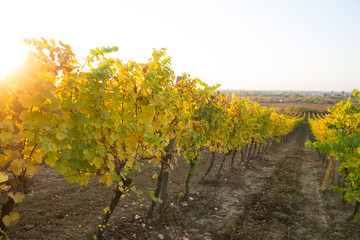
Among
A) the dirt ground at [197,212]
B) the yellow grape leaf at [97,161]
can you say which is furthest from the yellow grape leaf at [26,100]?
the dirt ground at [197,212]

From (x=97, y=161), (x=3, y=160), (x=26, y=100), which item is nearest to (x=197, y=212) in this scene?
(x=97, y=161)

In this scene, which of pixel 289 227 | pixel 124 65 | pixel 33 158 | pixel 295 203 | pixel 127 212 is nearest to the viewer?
pixel 33 158

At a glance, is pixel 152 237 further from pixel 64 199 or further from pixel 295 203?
pixel 295 203

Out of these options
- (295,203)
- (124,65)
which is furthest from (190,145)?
(295,203)

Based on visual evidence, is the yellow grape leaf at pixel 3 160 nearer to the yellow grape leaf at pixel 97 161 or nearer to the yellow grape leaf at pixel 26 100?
the yellow grape leaf at pixel 26 100

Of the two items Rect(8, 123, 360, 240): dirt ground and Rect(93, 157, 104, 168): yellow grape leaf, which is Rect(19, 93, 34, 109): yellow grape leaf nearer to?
Rect(93, 157, 104, 168): yellow grape leaf

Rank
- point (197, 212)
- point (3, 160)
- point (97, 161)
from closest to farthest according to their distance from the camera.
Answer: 1. point (3, 160)
2. point (97, 161)
3. point (197, 212)

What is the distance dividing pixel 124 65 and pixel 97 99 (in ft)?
2.97

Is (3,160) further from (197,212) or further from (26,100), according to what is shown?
(197,212)

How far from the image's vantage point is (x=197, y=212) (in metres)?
6.30

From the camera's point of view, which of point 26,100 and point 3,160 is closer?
point 26,100

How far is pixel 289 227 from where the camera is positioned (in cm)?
613

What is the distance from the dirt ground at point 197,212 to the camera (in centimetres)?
495

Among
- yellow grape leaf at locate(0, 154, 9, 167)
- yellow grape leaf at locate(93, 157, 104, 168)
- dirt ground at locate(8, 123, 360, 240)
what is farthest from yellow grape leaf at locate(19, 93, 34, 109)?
dirt ground at locate(8, 123, 360, 240)
